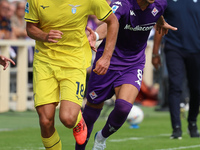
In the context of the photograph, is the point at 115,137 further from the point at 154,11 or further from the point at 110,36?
the point at 110,36

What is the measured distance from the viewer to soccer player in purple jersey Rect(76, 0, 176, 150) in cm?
725

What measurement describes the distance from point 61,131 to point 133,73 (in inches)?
136

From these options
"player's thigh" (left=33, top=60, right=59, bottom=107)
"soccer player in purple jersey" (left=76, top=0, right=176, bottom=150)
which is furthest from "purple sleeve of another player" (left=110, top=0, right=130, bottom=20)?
"player's thigh" (left=33, top=60, right=59, bottom=107)

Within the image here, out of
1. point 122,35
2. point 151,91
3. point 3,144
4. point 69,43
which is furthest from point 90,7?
point 151,91

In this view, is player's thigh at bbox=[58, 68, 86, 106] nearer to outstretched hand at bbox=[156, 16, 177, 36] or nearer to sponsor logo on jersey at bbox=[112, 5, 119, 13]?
sponsor logo on jersey at bbox=[112, 5, 119, 13]

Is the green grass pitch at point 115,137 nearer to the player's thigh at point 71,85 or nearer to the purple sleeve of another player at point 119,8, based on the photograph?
Result: the player's thigh at point 71,85

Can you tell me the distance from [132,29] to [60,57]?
1.26 metres

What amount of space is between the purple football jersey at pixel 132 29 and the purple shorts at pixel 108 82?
0.26 feet

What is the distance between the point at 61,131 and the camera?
10664mm

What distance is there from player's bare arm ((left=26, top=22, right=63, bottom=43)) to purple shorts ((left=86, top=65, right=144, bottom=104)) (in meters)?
1.23

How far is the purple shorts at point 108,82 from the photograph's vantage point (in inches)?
295

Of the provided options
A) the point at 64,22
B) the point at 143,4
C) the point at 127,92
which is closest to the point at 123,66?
the point at 127,92

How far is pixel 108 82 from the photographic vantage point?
7.53m

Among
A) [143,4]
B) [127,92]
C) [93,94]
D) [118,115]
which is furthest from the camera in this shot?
[93,94]
